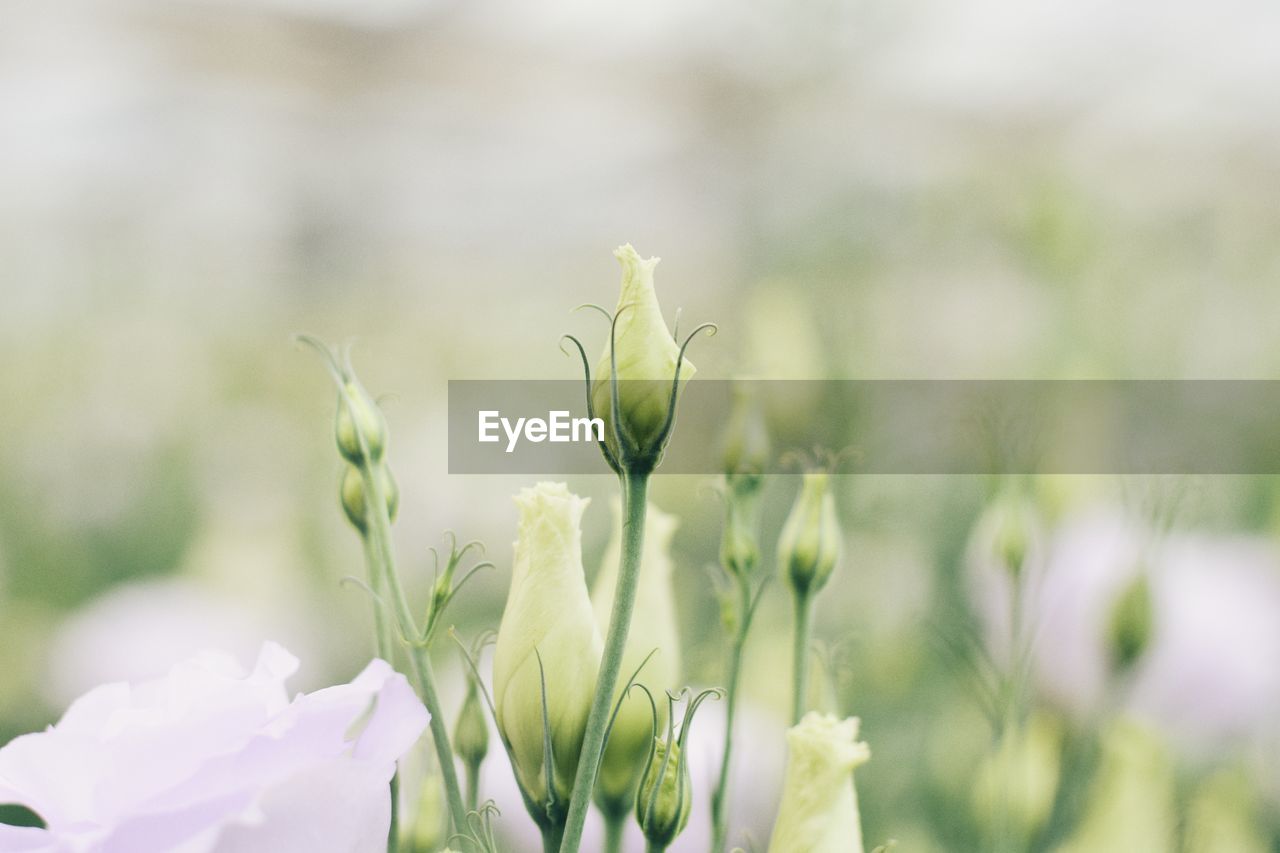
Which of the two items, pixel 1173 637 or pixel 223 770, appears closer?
pixel 223 770

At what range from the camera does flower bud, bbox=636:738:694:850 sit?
0.53ft

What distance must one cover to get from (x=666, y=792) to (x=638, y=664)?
0.03 m

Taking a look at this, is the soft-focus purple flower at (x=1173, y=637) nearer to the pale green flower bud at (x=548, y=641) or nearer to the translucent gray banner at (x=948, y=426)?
the translucent gray banner at (x=948, y=426)

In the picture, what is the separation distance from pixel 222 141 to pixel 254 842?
2039 millimetres

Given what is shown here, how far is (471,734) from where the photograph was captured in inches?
7.5

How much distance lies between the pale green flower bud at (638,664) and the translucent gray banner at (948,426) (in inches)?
2.1

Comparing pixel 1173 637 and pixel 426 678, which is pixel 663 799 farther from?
pixel 1173 637

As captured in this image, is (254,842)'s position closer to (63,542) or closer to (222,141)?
(63,542)

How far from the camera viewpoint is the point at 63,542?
2.93ft

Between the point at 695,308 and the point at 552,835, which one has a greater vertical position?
the point at 695,308

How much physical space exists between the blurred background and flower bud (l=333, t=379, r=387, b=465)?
0.05m

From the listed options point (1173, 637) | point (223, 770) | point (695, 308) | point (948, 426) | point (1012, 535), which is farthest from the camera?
point (695, 308)

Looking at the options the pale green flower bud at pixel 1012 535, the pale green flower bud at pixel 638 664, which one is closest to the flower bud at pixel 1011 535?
the pale green flower bud at pixel 1012 535

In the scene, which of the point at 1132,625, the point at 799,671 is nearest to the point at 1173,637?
the point at 1132,625
